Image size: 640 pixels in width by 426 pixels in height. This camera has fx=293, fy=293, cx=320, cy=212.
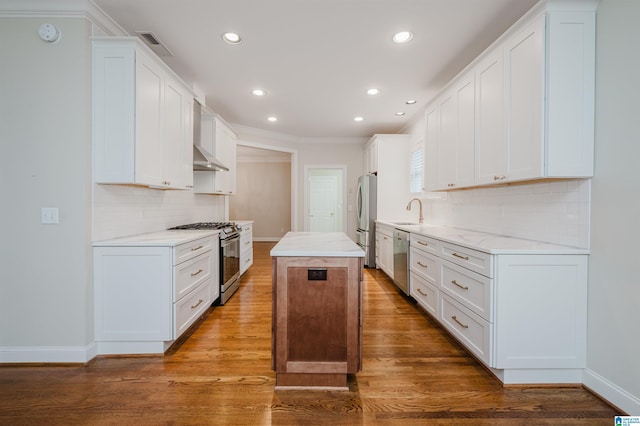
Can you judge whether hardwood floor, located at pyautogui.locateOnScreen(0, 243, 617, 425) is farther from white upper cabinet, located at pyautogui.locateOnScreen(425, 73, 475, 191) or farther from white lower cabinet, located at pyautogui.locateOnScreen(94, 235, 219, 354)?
white upper cabinet, located at pyautogui.locateOnScreen(425, 73, 475, 191)

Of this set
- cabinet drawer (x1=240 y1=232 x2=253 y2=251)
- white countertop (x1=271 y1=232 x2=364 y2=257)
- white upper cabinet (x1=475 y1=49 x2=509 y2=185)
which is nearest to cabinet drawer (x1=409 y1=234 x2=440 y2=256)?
white upper cabinet (x1=475 y1=49 x2=509 y2=185)

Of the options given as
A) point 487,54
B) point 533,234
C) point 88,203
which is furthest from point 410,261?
point 88,203

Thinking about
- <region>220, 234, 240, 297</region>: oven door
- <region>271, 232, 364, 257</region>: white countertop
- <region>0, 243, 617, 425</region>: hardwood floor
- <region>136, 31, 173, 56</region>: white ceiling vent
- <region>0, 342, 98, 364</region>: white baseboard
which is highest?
<region>136, 31, 173, 56</region>: white ceiling vent

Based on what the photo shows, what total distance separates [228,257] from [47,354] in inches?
70.1

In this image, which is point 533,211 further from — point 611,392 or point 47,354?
point 47,354

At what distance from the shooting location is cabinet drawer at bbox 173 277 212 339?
2400 mm

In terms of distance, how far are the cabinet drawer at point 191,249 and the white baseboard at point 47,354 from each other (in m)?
0.92

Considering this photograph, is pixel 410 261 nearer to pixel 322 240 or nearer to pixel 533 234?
pixel 533 234

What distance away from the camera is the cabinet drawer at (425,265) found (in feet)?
9.14

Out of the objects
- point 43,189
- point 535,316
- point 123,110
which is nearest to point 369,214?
point 535,316

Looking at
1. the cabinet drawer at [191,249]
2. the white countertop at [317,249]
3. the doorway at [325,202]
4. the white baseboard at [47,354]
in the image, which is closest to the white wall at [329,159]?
the doorway at [325,202]

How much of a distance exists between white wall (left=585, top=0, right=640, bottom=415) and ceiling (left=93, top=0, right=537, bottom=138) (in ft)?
2.44

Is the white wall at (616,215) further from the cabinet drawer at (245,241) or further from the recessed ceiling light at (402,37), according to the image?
the cabinet drawer at (245,241)

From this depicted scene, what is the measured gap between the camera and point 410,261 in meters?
3.48
